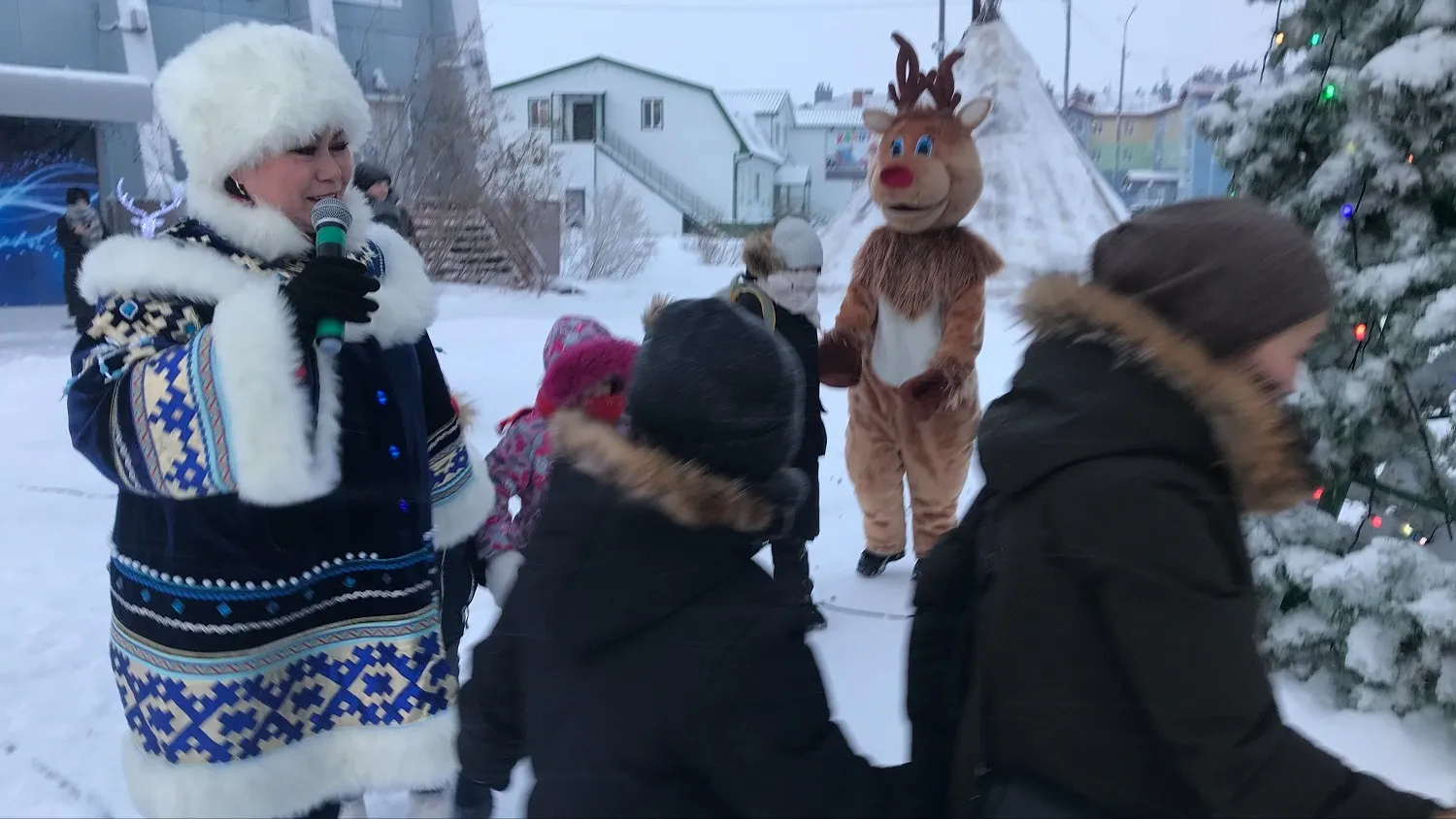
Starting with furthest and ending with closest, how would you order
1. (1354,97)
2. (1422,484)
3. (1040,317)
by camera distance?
1. (1422,484)
2. (1354,97)
3. (1040,317)

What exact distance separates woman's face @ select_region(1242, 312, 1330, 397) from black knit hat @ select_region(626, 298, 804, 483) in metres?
0.62

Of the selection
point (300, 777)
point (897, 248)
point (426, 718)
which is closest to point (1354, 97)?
point (897, 248)

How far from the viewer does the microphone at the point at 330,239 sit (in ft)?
5.70

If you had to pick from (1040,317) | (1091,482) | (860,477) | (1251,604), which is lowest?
(860,477)

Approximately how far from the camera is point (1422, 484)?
3.03 m

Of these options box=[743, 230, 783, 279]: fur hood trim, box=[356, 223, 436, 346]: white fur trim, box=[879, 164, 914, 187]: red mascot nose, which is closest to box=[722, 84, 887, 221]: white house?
box=[879, 164, 914, 187]: red mascot nose

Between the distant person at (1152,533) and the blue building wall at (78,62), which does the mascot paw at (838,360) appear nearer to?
the distant person at (1152,533)

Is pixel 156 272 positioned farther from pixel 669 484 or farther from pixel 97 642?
pixel 97 642

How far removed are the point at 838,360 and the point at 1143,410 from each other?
3147 millimetres

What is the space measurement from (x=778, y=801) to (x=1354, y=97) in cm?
261

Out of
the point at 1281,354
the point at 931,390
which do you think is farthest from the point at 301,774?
the point at 931,390

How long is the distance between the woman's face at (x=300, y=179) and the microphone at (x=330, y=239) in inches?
2.7

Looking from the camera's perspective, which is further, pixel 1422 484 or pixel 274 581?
pixel 1422 484

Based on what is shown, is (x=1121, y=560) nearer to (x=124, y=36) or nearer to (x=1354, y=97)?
(x=1354, y=97)
